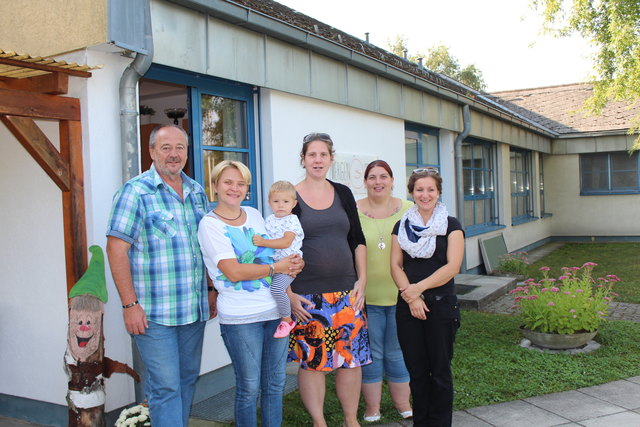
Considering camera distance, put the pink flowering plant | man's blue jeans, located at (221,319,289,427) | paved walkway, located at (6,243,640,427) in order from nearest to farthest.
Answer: man's blue jeans, located at (221,319,289,427) → paved walkway, located at (6,243,640,427) → the pink flowering plant

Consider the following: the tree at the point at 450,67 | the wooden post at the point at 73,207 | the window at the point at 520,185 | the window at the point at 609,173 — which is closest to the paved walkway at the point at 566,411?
the wooden post at the point at 73,207

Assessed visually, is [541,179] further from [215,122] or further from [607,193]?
[215,122]

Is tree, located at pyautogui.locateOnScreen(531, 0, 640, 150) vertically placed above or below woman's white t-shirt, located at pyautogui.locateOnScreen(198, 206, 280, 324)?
above

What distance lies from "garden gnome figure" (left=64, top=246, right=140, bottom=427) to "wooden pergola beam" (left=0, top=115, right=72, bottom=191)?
0.56 meters

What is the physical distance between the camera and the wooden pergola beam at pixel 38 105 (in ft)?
10.6

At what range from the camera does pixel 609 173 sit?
18.0 metres

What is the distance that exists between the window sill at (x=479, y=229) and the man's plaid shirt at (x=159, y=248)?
817 centimetres

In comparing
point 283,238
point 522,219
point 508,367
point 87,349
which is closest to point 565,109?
point 522,219

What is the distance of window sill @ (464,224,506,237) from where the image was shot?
35.8ft

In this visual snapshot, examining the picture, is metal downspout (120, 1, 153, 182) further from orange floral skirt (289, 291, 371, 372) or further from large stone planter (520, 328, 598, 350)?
large stone planter (520, 328, 598, 350)

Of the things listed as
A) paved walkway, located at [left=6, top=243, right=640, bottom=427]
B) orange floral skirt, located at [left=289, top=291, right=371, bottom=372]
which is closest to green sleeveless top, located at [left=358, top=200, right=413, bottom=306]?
orange floral skirt, located at [left=289, top=291, right=371, bottom=372]

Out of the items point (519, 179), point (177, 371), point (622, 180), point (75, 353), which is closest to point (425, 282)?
point (177, 371)

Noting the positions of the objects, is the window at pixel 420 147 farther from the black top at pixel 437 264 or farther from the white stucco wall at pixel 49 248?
the white stucco wall at pixel 49 248

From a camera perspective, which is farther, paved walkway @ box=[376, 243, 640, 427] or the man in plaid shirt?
paved walkway @ box=[376, 243, 640, 427]
